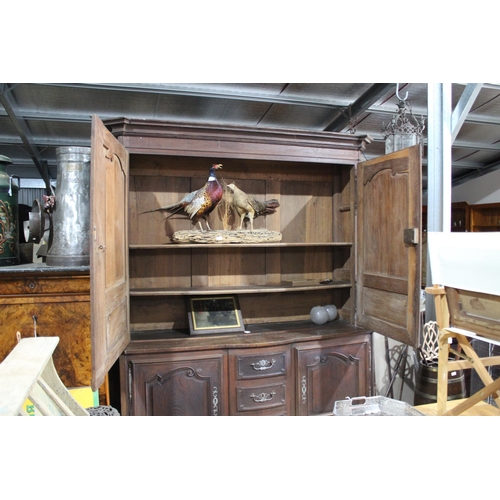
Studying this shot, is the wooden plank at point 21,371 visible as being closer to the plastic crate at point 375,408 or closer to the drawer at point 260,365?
the drawer at point 260,365

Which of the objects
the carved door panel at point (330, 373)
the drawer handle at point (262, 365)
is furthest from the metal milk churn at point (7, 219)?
the carved door panel at point (330, 373)

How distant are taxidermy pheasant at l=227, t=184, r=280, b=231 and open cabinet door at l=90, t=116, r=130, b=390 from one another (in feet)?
2.33

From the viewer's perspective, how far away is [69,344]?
2.04 metres

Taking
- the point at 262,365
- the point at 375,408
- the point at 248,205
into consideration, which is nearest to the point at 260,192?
the point at 248,205

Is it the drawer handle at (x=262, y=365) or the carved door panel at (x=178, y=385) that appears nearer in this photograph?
the carved door panel at (x=178, y=385)

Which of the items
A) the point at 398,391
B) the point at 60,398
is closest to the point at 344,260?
the point at 398,391

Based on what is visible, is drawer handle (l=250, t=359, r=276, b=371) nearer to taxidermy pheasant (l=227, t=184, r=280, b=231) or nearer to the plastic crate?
the plastic crate

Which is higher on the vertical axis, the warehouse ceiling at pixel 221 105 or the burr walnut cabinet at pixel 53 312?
the warehouse ceiling at pixel 221 105

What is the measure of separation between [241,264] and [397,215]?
109 centimetres

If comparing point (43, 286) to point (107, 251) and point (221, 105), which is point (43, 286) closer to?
point (107, 251)

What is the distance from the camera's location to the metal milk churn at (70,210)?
6.95 ft

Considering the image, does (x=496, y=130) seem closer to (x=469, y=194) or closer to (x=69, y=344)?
(x=469, y=194)

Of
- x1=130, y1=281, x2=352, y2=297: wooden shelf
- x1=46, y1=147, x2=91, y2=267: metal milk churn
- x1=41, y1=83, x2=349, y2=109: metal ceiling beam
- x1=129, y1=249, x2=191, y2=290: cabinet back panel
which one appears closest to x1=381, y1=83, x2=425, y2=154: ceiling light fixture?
x1=130, y1=281, x2=352, y2=297: wooden shelf

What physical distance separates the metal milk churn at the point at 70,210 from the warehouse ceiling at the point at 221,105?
4.34 feet
